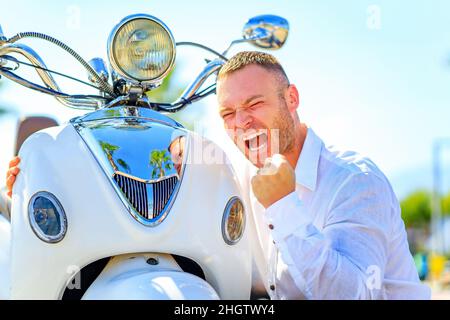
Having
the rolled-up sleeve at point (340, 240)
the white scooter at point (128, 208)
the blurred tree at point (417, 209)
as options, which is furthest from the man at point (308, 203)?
the blurred tree at point (417, 209)

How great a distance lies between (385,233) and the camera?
6.78ft

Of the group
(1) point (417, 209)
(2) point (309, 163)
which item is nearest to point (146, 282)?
(2) point (309, 163)

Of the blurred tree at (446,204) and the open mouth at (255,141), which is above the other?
the open mouth at (255,141)

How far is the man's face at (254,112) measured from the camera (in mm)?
2252

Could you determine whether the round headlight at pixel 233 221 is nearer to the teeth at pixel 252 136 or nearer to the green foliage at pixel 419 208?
the teeth at pixel 252 136

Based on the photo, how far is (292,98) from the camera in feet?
8.29

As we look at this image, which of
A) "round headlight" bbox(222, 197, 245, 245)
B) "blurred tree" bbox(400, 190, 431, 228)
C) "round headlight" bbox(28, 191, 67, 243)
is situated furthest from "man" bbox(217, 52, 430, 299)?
"blurred tree" bbox(400, 190, 431, 228)

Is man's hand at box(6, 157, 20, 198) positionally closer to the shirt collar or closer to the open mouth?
the open mouth

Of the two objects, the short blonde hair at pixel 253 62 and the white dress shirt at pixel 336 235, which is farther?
the short blonde hair at pixel 253 62

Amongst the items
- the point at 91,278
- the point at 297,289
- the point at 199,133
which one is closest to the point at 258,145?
the point at 199,133

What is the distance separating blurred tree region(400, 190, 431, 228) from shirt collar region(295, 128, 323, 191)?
55.3 m

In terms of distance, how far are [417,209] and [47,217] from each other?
A: 5750 centimetres


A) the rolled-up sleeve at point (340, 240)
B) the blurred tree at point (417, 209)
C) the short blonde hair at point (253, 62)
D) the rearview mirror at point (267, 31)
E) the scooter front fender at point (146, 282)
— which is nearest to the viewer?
the scooter front fender at point (146, 282)

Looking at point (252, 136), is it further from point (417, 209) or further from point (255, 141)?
point (417, 209)
